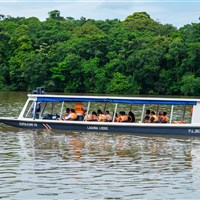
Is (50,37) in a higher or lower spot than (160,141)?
higher

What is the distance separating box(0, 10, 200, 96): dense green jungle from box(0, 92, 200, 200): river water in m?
48.8

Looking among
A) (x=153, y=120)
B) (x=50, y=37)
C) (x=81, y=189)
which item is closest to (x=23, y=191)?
(x=81, y=189)

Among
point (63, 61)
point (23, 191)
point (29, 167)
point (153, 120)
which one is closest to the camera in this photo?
point (23, 191)

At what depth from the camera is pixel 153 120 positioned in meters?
28.2

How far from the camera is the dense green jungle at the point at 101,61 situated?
77.7 meters

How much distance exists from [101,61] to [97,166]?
2532 inches

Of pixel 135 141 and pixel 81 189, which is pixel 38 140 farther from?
pixel 81 189

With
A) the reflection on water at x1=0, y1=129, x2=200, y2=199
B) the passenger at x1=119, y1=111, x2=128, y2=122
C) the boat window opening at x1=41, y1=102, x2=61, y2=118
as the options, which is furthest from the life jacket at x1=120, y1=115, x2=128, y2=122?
the boat window opening at x1=41, y1=102, x2=61, y2=118

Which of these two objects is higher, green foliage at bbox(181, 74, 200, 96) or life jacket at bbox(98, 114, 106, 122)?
green foliage at bbox(181, 74, 200, 96)

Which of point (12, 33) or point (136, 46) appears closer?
point (136, 46)

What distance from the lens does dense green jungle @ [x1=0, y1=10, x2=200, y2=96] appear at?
3059 inches

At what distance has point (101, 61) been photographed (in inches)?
3297

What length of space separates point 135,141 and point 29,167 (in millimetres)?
7342

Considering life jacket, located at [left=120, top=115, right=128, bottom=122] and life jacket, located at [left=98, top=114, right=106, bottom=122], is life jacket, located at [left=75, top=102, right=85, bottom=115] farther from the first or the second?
life jacket, located at [left=120, top=115, right=128, bottom=122]
